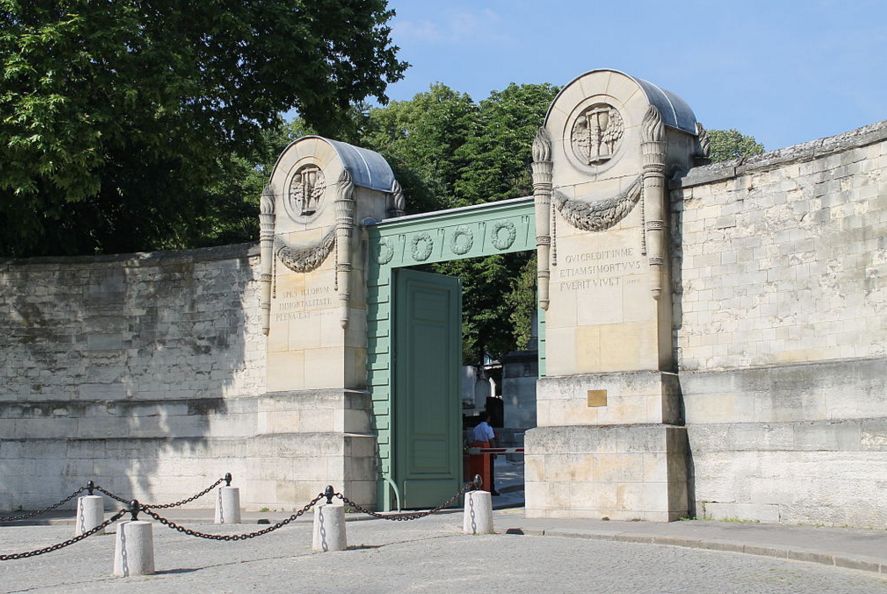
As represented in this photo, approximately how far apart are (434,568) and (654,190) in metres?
6.66

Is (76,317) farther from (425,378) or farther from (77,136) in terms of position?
(425,378)

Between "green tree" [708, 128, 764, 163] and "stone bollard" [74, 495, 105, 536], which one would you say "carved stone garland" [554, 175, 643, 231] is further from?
"green tree" [708, 128, 764, 163]

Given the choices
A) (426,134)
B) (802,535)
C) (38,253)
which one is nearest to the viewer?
(802,535)

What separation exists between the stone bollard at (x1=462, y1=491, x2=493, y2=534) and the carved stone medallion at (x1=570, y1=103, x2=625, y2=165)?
16.6 ft

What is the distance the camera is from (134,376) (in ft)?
72.2

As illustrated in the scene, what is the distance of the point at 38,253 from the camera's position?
23812 mm

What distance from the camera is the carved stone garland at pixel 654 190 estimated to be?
1585 cm

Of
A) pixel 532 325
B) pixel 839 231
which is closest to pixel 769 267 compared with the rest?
pixel 839 231

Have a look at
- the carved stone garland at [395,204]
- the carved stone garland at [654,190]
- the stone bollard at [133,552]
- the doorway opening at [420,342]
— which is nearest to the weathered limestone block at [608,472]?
the carved stone garland at [654,190]

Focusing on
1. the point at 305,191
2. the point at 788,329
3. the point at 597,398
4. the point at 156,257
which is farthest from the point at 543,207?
the point at 156,257

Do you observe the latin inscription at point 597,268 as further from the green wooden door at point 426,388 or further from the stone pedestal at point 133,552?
the stone pedestal at point 133,552

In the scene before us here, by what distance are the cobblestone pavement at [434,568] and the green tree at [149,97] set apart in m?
7.64

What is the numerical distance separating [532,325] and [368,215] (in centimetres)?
1922

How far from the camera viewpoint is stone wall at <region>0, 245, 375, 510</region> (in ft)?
68.8
